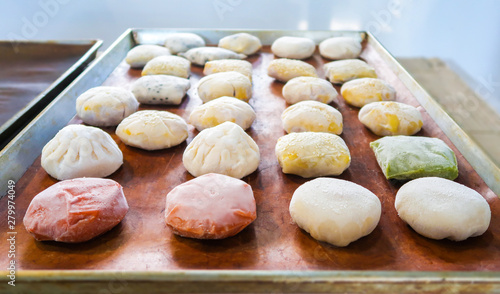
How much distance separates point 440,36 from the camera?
352 cm

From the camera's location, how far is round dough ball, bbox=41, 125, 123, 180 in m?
1.36

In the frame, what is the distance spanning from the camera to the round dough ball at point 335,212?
110 cm

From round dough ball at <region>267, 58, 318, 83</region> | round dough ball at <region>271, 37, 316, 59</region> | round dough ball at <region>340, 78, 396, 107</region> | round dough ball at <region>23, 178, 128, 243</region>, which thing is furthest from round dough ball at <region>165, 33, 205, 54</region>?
round dough ball at <region>23, 178, 128, 243</region>

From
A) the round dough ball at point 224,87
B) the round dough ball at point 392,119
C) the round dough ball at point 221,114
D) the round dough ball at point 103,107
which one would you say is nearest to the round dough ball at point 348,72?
the round dough ball at point 392,119

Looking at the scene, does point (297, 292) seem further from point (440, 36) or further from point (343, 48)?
point (440, 36)

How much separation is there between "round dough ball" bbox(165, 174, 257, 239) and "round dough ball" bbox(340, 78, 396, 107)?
39.3 inches

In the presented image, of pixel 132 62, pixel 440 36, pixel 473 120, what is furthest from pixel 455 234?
pixel 440 36

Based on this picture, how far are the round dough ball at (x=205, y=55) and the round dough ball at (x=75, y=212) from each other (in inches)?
54.2

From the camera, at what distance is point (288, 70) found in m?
2.18

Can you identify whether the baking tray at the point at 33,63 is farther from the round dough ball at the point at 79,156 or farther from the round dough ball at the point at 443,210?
the round dough ball at the point at 443,210

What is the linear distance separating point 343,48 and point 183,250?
192 centimetres

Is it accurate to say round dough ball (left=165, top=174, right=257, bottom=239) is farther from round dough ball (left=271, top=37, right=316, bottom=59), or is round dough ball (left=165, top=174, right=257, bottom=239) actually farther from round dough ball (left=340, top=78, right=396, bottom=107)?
round dough ball (left=271, top=37, right=316, bottom=59)

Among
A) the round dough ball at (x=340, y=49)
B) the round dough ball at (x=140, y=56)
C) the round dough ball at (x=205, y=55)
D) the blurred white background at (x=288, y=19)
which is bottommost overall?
the blurred white background at (x=288, y=19)

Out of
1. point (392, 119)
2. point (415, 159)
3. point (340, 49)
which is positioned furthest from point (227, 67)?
point (415, 159)
